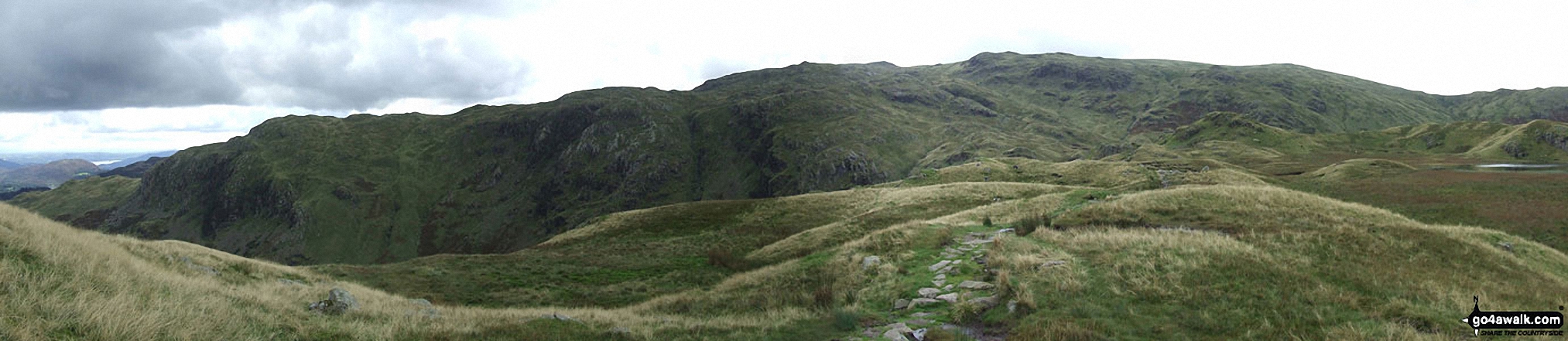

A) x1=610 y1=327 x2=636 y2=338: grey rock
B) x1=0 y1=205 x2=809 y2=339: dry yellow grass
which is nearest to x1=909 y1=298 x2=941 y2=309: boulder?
x1=0 y1=205 x2=809 y2=339: dry yellow grass

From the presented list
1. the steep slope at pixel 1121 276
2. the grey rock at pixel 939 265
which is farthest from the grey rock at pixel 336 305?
the grey rock at pixel 939 265

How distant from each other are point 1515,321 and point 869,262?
51.1ft

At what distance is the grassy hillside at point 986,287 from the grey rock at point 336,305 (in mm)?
578

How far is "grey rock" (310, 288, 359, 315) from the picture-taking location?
49.6ft

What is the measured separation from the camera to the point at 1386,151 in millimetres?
161000

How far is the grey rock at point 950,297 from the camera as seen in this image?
606 inches

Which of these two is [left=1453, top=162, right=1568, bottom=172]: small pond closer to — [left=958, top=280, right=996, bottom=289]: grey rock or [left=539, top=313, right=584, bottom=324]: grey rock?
[left=958, top=280, right=996, bottom=289]: grey rock

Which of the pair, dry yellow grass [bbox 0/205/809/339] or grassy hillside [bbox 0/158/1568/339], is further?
grassy hillside [bbox 0/158/1568/339]

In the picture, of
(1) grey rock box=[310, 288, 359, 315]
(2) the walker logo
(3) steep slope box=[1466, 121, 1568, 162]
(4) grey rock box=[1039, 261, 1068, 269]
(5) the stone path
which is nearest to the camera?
(2) the walker logo

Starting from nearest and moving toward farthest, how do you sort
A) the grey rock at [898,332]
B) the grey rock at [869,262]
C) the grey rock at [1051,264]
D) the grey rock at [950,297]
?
1. the grey rock at [898,332]
2. the grey rock at [950,297]
3. the grey rock at [1051,264]
4. the grey rock at [869,262]

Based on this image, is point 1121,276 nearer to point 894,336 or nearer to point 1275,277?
point 1275,277

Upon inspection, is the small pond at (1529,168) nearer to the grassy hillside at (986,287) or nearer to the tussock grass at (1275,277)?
the grassy hillside at (986,287)

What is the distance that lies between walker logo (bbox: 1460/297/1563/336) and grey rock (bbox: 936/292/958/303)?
Result: 9.54 meters

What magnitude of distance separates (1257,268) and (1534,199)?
51.9 meters
